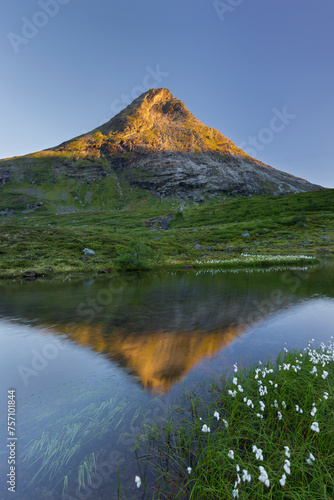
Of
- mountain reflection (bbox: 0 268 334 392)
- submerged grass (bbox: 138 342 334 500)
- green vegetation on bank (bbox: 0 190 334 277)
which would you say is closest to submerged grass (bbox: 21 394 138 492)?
submerged grass (bbox: 138 342 334 500)

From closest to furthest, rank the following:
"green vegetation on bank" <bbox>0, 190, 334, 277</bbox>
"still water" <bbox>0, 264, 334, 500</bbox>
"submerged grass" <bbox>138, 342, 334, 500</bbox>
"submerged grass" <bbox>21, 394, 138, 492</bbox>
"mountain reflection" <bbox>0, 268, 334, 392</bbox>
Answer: "submerged grass" <bbox>138, 342, 334, 500</bbox>
"submerged grass" <bbox>21, 394, 138, 492</bbox>
"still water" <bbox>0, 264, 334, 500</bbox>
"mountain reflection" <bbox>0, 268, 334, 392</bbox>
"green vegetation on bank" <bbox>0, 190, 334, 277</bbox>

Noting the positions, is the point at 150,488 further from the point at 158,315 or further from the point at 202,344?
the point at 158,315

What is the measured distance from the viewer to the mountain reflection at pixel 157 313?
1066cm

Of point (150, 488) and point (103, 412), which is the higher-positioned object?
point (150, 488)

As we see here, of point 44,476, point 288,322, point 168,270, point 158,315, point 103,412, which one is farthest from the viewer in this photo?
point 168,270

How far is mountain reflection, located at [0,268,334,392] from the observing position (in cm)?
1066

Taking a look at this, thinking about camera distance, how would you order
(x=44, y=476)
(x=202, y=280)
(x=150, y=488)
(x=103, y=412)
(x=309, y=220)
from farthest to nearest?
(x=309, y=220) → (x=202, y=280) → (x=103, y=412) → (x=44, y=476) → (x=150, y=488)

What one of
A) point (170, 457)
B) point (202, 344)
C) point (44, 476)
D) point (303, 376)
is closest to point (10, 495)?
point (44, 476)

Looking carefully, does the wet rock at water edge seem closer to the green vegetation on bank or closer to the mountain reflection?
the green vegetation on bank

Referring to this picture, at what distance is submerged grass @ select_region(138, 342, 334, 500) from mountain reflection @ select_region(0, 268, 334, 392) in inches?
91.8

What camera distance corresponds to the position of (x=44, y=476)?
→ 4953mm

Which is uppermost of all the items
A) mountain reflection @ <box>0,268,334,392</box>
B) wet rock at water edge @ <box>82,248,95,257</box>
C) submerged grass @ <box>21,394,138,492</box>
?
submerged grass @ <box>21,394,138,492</box>

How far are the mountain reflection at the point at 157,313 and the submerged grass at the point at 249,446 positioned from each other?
233cm

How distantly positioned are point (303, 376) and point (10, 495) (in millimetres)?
7617
